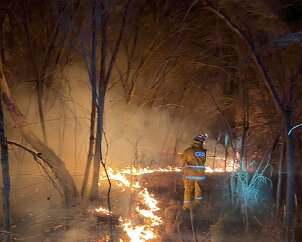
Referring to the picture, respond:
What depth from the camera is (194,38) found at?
13766mm

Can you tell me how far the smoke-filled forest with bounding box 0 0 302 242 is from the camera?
25.5 ft

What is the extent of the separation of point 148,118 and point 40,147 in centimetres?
994

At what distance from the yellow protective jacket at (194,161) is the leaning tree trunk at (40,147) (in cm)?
272

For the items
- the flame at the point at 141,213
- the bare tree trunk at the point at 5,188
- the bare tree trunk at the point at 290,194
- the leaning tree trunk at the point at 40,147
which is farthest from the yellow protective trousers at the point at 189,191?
the bare tree trunk at the point at 5,188

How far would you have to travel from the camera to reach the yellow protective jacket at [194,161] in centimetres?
983

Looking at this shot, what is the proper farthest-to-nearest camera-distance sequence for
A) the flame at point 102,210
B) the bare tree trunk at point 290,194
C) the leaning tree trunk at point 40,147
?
1. the flame at point 102,210
2. the leaning tree trunk at point 40,147
3. the bare tree trunk at point 290,194

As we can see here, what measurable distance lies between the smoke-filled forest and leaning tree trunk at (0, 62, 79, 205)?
0.03 metres

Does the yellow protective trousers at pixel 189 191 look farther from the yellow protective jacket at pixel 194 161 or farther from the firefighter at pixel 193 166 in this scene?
the yellow protective jacket at pixel 194 161

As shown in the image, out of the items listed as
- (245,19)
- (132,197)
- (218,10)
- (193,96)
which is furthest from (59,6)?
(193,96)

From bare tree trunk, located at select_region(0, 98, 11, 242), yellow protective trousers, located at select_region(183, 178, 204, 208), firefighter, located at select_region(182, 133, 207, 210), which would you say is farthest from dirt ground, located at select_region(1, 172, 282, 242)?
bare tree trunk, located at select_region(0, 98, 11, 242)

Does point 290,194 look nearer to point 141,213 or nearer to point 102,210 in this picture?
point 141,213

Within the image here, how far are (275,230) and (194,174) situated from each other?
238 centimetres

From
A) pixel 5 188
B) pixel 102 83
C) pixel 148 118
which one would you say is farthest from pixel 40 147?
pixel 148 118

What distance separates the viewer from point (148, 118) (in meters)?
17.9
